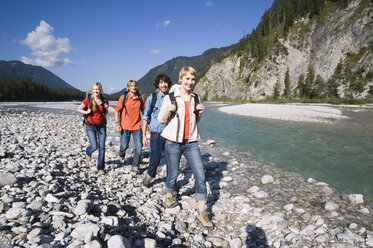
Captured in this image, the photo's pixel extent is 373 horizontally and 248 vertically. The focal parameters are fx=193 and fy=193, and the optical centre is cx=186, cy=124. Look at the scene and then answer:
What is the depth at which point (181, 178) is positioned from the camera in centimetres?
643

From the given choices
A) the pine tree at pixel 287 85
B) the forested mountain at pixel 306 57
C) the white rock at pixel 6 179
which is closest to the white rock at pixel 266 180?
the white rock at pixel 6 179

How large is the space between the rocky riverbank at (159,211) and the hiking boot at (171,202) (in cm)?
15

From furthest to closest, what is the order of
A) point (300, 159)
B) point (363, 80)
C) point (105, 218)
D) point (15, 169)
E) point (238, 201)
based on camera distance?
point (363, 80)
point (300, 159)
point (15, 169)
point (238, 201)
point (105, 218)

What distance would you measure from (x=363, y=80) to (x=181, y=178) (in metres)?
85.5

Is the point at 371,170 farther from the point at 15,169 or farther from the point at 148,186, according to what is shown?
the point at 15,169

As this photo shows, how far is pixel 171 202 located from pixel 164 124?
1.90 m

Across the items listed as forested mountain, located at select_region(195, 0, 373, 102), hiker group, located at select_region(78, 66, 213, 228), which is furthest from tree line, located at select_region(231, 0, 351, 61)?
hiker group, located at select_region(78, 66, 213, 228)

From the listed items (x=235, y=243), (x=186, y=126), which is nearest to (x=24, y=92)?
(x=186, y=126)

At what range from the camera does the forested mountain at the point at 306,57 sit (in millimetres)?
70312

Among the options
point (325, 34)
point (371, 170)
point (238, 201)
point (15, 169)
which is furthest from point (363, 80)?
point (15, 169)

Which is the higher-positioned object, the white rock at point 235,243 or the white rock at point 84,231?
the white rock at point 84,231

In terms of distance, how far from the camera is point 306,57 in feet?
293

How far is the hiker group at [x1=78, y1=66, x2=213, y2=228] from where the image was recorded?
3822 mm

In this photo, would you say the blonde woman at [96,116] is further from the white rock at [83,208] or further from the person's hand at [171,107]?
the person's hand at [171,107]
